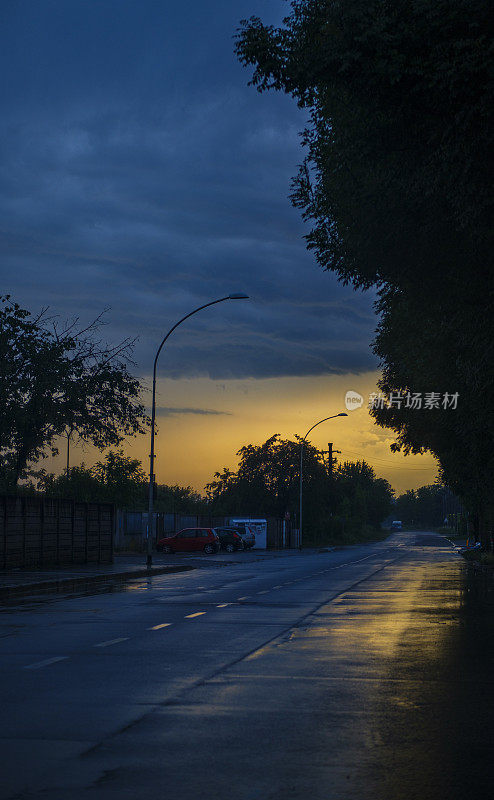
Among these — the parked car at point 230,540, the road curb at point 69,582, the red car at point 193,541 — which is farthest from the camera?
the parked car at point 230,540

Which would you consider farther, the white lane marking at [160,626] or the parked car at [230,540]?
the parked car at [230,540]

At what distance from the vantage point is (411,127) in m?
14.4

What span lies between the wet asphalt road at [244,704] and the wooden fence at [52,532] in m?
13.3

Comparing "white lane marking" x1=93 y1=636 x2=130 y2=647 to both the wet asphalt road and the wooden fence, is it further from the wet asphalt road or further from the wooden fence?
the wooden fence

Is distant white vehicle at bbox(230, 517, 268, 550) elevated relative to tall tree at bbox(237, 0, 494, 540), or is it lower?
lower

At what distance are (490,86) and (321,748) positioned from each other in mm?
9378

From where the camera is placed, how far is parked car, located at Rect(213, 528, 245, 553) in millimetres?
63906

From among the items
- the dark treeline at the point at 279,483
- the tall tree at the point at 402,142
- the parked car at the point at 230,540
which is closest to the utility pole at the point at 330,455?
the dark treeline at the point at 279,483

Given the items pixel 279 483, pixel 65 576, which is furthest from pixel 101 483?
pixel 65 576

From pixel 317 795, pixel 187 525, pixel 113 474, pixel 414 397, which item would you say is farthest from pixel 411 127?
pixel 113 474

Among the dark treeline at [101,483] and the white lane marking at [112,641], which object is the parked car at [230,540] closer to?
the dark treeline at [101,483]

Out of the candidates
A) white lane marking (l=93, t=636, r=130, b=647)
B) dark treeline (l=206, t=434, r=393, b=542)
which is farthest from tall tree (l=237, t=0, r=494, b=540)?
dark treeline (l=206, t=434, r=393, b=542)

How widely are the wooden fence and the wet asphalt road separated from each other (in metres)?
13.3

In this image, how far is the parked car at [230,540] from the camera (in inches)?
2516
